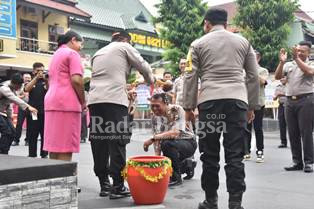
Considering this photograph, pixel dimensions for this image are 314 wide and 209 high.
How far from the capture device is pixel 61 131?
4.33 metres

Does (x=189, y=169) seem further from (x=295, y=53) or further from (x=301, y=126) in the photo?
(x=295, y=53)

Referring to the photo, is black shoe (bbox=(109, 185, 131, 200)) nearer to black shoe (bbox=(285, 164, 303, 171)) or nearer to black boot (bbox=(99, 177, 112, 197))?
black boot (bbox=(99, 177, 112, 197))

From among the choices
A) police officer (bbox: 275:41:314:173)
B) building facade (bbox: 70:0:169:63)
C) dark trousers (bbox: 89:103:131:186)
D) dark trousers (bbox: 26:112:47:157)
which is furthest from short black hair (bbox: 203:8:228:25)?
building facade (bbox: 70:0:169:63)

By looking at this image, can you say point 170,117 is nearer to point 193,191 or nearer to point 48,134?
point 193,191

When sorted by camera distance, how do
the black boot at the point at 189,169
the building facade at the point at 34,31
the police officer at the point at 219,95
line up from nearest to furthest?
the police officer at the point at 219,95
the black boot at the point at 189,169
the building facade at the point at 34,31

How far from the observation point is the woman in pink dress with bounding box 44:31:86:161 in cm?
433

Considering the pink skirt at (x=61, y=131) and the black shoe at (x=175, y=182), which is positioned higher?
the pink skirt at (x=61, y=131)

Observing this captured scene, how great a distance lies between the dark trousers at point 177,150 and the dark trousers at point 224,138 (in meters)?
1.10

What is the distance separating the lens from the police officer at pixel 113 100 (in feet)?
14.2

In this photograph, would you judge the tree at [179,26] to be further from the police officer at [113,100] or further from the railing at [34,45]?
the police officer at [113,100]

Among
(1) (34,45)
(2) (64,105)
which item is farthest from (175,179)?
(1) (34,45)

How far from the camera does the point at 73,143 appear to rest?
14.4ft

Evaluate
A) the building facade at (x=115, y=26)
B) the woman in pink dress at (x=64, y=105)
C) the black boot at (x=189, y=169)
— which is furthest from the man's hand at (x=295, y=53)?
the building facade at (x=115, y=26)

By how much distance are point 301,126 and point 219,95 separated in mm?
2727
